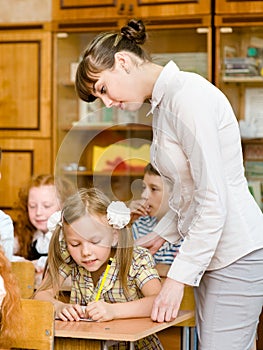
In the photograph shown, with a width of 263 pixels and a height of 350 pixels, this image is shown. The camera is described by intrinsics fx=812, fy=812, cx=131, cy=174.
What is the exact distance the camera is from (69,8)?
4.63m

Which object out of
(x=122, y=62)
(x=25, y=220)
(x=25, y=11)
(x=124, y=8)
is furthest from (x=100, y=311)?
(x=25, y=11)

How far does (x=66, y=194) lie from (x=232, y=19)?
2070mm

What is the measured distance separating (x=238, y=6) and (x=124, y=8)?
0.64 metres

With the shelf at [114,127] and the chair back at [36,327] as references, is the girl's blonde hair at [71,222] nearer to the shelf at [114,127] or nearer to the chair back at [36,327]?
the chair back at [36,327]

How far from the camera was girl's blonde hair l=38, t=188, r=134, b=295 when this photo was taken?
2377 millimetres

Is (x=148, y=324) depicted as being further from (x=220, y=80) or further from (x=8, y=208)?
(x=8, y=208)

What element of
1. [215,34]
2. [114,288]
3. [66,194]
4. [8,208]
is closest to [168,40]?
[215,34]

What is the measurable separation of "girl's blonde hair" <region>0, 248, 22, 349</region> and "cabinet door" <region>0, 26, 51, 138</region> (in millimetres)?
2768

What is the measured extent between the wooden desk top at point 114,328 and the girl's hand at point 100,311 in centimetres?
2

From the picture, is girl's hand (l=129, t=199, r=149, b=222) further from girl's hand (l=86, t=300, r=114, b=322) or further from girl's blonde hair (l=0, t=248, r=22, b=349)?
girl's blonde hair (l=0, t=248, r=22, b=349)

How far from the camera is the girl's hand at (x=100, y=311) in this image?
2143mm

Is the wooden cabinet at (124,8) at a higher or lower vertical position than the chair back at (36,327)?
higher

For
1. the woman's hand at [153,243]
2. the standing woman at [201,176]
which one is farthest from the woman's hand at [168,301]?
the woman's hand at [153,243]

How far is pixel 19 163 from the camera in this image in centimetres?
479
